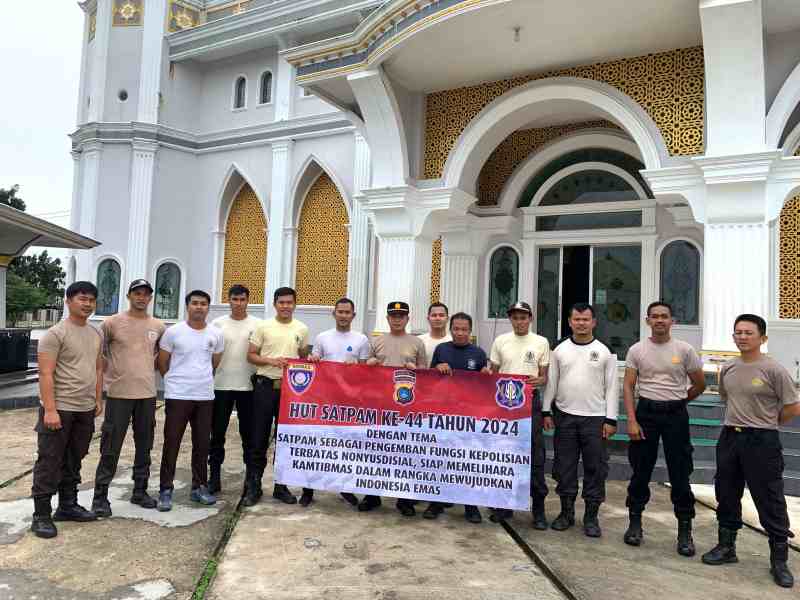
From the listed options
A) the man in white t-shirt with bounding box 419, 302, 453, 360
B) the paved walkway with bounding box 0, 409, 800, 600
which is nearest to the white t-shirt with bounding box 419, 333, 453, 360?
the man in white t-shirt with bounding box 419, 302, 453, 360

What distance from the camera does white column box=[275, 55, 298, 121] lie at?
508 inches

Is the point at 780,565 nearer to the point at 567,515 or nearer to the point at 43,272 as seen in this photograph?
the point at 567,515

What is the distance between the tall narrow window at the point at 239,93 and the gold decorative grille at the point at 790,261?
10.8m

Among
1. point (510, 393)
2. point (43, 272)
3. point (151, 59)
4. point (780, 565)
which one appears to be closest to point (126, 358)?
point (510, 393)

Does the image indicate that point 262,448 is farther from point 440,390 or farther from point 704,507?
point 704,507

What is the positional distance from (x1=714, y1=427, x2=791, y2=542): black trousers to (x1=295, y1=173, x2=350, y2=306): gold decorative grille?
920 cm

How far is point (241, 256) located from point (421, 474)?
10.4 meters

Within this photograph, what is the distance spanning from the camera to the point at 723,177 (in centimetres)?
581

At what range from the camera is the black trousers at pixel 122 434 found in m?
3.95

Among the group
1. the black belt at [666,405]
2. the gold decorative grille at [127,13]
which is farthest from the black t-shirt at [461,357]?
the gold decorative grille at [127,13]

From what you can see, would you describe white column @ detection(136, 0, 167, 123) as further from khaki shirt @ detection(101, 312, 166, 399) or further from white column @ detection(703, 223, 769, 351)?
white column @ detection(703, 223, 769, 351)

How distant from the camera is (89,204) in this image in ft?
45.8

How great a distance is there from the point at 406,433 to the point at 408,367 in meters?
0.44

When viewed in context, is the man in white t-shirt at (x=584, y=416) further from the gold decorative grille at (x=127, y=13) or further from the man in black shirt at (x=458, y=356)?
the gold decorative grille at (x=127, y=13)
